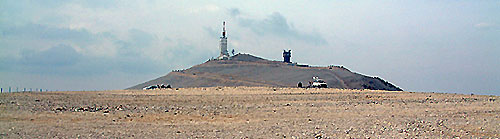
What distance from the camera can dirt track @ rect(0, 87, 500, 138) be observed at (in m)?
15.5

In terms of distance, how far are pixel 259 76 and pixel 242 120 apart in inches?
2628

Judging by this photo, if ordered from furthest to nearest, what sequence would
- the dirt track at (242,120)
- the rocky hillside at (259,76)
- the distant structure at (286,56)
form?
the distant structure at (286,56) → the rocky hillside at (259,76) → the dirt track at (242,120)

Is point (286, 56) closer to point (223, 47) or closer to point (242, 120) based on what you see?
point (223, 47)

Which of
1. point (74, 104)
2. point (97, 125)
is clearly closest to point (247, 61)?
point (74, 104)

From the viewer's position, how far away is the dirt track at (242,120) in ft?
51.0

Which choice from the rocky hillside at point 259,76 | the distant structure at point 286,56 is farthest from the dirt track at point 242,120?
the distant structure at point 286,56

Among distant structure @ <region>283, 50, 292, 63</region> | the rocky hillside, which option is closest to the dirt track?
the rocky hillside

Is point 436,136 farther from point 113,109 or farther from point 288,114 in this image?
point 113,109

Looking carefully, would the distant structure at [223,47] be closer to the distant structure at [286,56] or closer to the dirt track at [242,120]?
the distant structure at [286,56]

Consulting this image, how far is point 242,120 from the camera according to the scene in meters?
19.6

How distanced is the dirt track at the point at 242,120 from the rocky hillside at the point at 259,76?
49431 mm

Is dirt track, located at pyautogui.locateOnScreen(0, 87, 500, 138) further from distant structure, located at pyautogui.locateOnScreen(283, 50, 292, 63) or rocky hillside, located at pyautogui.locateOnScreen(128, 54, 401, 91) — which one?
distant structure, located at pyautogui.locateOnScreen(283, 50, 292, 63)

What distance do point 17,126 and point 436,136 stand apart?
11.9 meters

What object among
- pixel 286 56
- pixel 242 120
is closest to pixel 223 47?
pixel 286 56
